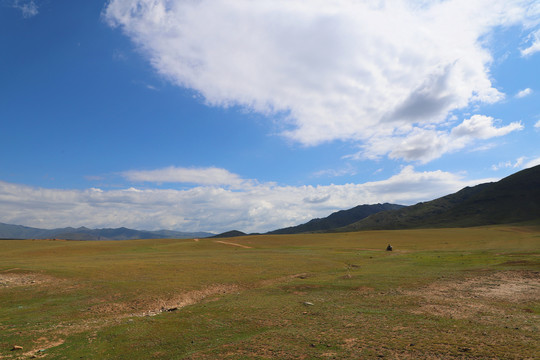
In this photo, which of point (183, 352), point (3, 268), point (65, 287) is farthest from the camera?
point (3, 268)

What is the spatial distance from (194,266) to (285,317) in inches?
965

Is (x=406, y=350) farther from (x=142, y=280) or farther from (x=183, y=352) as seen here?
(x=142, y=280)

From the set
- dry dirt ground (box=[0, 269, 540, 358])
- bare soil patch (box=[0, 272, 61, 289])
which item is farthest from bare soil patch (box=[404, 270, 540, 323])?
bare soil patch (box=[0, 272, 61, 289])

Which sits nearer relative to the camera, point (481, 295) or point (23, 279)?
point (481, 295)

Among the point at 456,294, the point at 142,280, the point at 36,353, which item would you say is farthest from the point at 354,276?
the point at 36,353

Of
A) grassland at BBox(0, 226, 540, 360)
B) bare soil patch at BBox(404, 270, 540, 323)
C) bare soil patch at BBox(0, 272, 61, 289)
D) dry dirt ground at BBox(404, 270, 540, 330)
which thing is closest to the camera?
grassland at BBox(0, 226, 540, 360)

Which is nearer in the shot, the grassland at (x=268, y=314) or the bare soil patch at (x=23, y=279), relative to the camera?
the grassland at (x=268, y=314)

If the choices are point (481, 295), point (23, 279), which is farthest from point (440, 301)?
point (23, 279)

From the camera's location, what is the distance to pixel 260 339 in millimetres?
14805

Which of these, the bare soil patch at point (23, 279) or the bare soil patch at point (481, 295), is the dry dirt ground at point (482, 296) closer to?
the bare soil patch at point (481, 295)

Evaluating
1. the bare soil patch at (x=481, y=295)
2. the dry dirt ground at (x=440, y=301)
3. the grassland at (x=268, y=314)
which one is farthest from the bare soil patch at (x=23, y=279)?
the bare soil patch at (x=481, y=295)

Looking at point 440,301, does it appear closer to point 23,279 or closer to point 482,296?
point 482,296

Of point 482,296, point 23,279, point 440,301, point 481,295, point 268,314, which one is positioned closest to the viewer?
point 268,314

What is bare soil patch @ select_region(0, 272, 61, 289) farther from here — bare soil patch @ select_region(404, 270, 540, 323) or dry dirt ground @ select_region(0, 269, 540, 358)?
bare soil patch @ select_region(404, 270, 540, 323)
